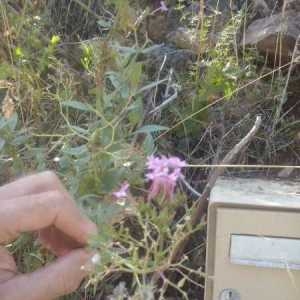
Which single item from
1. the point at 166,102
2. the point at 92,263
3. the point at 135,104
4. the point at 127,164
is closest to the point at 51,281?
the point at 92,263

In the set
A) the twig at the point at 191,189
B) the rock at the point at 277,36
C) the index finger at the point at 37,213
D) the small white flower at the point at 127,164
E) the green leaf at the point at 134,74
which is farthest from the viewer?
the rock at the point at 277,36

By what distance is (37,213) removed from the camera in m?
0.98

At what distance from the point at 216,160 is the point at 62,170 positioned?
35cm

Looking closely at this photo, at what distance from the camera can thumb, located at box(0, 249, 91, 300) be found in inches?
40.5

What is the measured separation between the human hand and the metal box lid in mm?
213

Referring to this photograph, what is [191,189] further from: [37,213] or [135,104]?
[37,213]

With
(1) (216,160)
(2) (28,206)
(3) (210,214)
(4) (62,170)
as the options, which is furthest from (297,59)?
(2) (28,206)

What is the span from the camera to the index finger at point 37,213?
0.98 metres

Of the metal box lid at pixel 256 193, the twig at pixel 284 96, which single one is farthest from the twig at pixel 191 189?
the twig at pixel 284 96

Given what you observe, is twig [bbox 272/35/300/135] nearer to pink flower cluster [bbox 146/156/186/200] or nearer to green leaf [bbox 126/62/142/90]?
green leaf [bbox 126/62/142/90]

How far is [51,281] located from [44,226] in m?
0.08

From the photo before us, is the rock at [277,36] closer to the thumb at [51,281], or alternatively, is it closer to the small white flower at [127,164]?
the small white flower at [127,164]

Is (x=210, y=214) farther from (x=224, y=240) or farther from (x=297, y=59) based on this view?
(x=297, y=59)

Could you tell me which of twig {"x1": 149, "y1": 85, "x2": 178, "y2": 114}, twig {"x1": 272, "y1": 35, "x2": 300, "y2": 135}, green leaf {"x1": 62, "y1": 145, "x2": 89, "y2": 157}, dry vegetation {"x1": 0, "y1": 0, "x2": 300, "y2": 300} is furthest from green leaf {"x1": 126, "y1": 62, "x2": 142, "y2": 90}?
twig {"x1": 272, "y1": 35, "x2": 300, "y2": 135}
